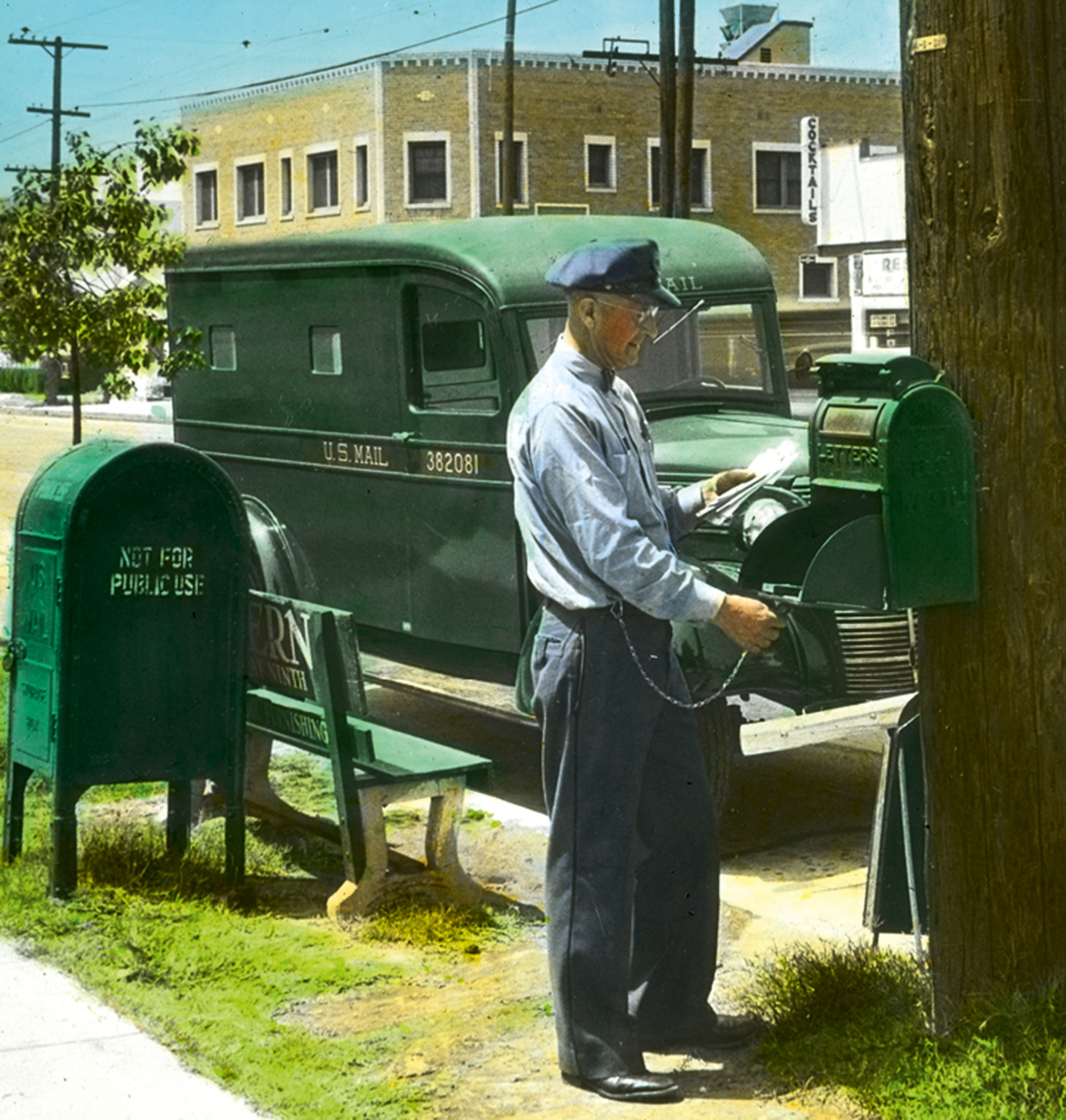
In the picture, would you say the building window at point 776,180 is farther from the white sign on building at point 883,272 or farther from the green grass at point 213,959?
the green grass at point 213,959

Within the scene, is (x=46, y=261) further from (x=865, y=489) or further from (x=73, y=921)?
(x=865, y=489)

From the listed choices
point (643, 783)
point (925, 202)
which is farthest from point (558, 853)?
point (925, 202)

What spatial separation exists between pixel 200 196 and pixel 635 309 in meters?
6.41

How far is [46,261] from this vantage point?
363 inches

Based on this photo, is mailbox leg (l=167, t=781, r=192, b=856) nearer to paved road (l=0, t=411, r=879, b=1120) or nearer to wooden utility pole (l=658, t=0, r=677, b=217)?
paved road (l=0, t=411, r=879, b=1120)

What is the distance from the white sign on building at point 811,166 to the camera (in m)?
7.69

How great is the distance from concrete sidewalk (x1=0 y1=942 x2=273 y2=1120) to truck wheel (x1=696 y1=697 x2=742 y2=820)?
238 cm

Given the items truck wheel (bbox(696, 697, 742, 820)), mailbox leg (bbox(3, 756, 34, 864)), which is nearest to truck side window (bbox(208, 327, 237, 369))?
mailbox leg (bbox(3, 756, 34, 864))

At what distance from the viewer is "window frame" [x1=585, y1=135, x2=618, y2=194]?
9.39 m

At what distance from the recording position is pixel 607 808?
167 inches

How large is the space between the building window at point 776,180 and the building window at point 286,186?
98.2 inches

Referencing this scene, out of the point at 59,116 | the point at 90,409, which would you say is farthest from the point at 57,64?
the point at 90,409

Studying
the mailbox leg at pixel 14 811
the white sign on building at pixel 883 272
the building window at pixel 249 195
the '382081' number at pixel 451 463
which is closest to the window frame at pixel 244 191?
the building window at pixel 249 195

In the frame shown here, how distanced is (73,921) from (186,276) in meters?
4.54
